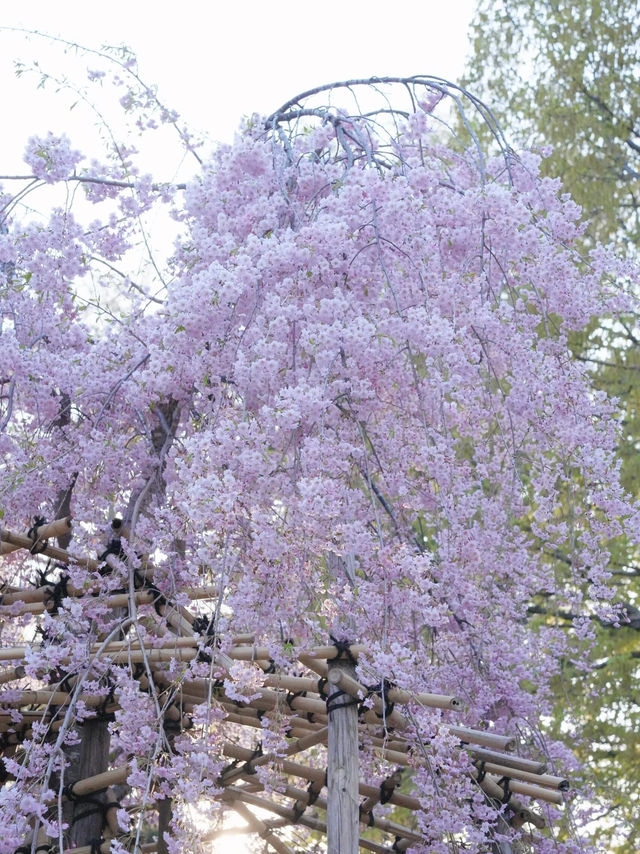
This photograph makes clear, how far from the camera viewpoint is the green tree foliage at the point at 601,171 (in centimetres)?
620

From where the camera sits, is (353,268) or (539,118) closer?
(353,268)

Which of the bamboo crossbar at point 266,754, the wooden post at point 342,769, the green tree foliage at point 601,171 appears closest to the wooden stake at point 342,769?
the wooden post at point 342,769

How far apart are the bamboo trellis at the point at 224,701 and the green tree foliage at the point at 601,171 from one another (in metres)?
2.94

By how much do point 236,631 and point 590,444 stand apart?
113 cm

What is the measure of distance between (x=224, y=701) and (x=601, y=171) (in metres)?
5.42

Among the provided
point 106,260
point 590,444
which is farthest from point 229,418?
point 106,260

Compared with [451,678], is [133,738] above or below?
below

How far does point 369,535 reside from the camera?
7.84ft

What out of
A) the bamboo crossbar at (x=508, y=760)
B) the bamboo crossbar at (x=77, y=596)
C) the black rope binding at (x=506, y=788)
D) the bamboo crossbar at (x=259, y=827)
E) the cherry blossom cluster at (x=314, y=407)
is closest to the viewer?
the cherry blossom cluster at (x=314, y=407)

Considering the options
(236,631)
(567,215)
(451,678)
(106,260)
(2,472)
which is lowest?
(236,631)

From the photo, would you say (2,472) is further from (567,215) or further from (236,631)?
(567,215)

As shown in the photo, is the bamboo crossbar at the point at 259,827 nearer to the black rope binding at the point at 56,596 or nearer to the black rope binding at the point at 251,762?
the black rope binding at the point at 251,762

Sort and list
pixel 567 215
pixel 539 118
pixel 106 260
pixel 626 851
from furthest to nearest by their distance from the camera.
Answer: pixel 539 118
pixel 626 851
pixel 106 260
pixel 567 215

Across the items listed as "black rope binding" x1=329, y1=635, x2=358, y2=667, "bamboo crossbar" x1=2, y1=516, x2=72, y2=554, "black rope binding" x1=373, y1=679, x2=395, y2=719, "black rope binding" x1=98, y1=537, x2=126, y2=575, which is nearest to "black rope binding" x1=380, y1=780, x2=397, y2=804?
"black rope binding" x1=373, y1=679, x2=395, y2=719
